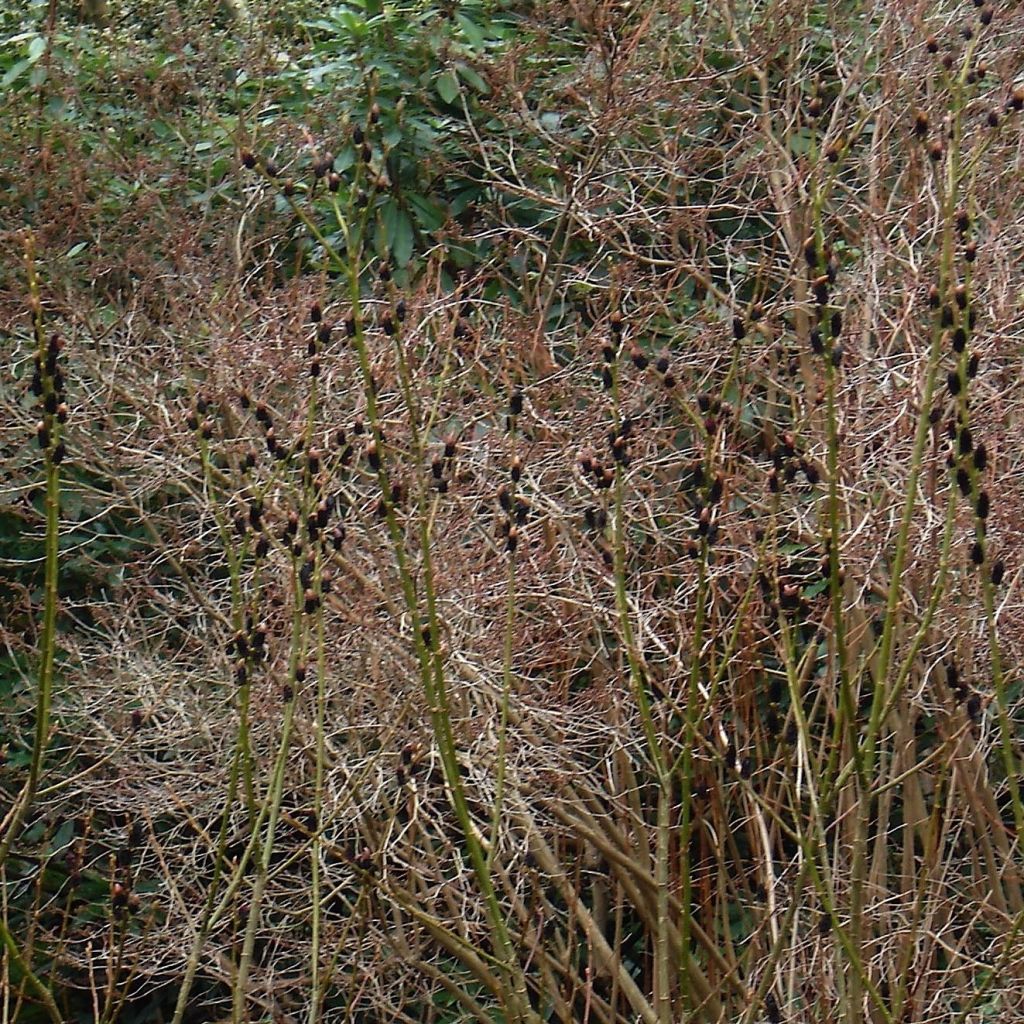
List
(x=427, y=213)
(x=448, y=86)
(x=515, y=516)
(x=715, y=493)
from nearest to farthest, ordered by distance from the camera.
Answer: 1. (x=715, y=493)
2. (x=515, y=516)
3. (x=448, y=86)
4. (x=427, y=213)

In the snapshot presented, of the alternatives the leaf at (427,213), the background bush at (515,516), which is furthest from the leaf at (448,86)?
the leaf at (427,213)

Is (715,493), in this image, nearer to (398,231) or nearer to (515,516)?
(515,516)

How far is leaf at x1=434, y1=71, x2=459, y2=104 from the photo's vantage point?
664cm

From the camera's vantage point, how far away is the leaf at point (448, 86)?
21.8ft

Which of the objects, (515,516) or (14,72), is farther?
(14,72)

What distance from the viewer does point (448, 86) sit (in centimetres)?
666

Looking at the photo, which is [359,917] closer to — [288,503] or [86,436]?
[288,503]

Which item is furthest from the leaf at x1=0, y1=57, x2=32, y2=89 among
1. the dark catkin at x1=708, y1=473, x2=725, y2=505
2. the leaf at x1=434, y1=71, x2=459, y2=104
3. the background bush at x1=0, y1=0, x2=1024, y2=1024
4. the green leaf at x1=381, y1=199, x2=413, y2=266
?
the dark catkin at x1=708, y1=473, x2=725, y2=505

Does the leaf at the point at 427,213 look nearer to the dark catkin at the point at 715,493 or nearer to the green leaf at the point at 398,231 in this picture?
the green leaf at the point at 398,231

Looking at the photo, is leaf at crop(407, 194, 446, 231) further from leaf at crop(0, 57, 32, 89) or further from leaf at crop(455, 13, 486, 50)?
leaf at crop(0, 57, 32, 89)

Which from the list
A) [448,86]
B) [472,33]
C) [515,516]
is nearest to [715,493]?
[515,516]

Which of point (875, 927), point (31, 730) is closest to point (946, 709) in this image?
point (875, 927)

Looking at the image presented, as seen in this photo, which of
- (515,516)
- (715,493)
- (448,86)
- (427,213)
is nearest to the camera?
(715,493)

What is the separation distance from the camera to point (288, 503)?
15.5 feet
